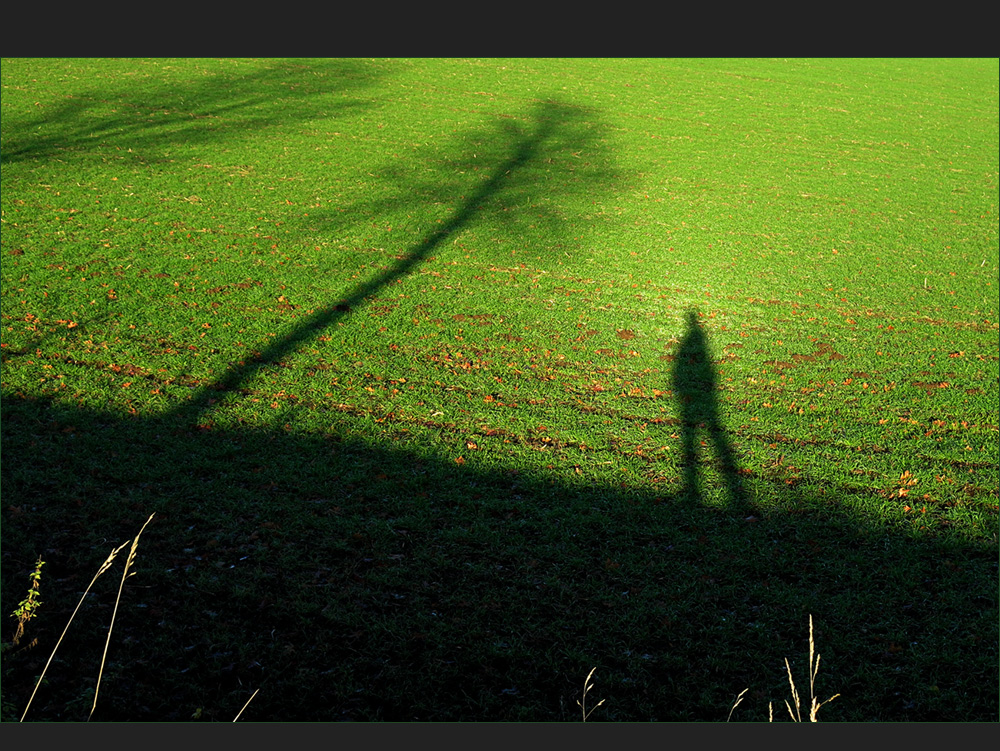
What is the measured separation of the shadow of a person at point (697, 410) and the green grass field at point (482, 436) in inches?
1.7

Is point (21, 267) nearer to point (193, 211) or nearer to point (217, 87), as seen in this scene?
point (193, 211)

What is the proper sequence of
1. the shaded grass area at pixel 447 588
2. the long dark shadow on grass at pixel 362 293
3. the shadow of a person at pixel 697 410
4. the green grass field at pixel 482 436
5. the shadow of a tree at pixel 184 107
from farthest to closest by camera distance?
the shadow of a tree at pixel 184 107
the long dark shadow on grass at pixel 362 293
the shadow of a person at pixel 697 410
the green grass field at pixel 482 436
the shaded grass area at pixel 447 588

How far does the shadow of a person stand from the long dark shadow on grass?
13.6ft

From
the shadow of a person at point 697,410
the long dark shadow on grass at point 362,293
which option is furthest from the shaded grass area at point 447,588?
the long dark shadow on grass at point 362,293

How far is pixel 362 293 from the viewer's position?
1020 centimetres

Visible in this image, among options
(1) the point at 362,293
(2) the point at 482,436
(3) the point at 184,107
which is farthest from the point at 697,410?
(3) the point at 184,107

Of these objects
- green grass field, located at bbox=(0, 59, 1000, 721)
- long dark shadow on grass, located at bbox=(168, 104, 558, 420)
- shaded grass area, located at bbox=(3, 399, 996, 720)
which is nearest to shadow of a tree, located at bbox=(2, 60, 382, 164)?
green grass field, located at bbox=(0, 59, 1000, 721)

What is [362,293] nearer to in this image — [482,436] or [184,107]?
[482,436]

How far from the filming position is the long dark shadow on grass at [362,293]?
24.6 feet

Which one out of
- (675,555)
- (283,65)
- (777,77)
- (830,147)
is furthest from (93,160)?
(777,77)

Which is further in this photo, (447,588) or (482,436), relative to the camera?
(482,436)

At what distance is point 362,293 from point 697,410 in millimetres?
4785

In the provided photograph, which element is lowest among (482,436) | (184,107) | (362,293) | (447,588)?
(447,588)

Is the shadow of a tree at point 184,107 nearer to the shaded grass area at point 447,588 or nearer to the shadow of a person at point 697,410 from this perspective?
the shaded grass area at point 447,588
